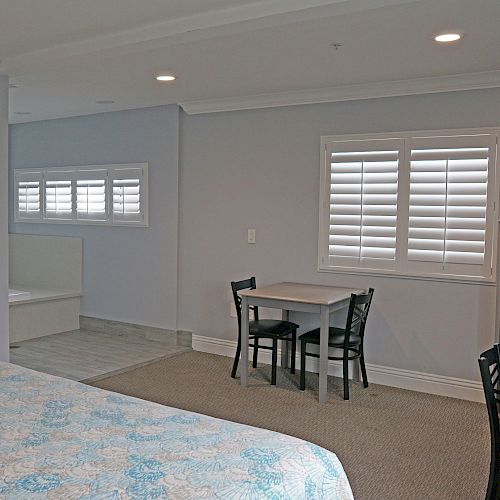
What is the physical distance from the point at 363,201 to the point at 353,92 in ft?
2.81

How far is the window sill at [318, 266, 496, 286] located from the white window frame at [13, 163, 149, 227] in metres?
2.05

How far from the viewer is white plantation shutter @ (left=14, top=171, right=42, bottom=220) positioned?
6797mm

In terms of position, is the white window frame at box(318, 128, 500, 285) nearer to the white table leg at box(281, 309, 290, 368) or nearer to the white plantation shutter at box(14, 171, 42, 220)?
the white table leg at box(281, 309, 290, 368)

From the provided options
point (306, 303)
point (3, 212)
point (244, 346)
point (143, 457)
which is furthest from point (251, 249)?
point (143, 457)

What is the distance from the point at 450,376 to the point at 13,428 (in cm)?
338

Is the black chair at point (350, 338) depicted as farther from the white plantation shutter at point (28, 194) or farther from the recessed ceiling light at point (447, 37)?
the white plantation shutter at point (28, 194)

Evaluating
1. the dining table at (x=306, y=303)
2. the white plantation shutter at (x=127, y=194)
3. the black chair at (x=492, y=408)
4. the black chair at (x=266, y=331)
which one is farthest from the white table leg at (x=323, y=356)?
the white plantation shutter at (x=127, y=194)

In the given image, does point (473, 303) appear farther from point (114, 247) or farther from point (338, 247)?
point (114, 247)

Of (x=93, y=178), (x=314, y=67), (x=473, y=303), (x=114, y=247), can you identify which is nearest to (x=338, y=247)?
(x=473, y=303)

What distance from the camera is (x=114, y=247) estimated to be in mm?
6109

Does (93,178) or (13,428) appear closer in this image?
(13,428)

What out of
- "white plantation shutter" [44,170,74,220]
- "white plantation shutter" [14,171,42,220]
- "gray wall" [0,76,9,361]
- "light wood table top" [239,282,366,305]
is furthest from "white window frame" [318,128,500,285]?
"white plantation shutter" [14,171,42,220]

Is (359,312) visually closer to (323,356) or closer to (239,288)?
(323,356)

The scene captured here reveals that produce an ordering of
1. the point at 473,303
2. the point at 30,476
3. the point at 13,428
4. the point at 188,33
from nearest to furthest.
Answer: the point at 30,476, the point at 13,428, the point at 188,33, the point at 473,303
